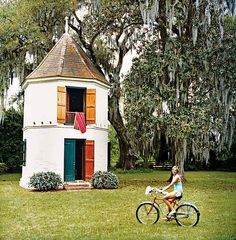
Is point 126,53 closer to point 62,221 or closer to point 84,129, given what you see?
point 84,129

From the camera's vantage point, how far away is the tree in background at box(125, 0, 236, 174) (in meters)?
16.4

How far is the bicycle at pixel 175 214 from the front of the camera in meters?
7.98

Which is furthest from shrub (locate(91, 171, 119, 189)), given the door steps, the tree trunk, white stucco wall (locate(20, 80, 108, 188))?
the tree trunk

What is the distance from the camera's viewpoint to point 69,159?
52.7 ft

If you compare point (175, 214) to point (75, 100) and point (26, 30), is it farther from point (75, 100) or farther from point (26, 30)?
point (26, 30)

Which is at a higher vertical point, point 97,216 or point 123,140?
point 123,140

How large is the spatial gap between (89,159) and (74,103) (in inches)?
91.7

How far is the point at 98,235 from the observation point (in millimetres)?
7492

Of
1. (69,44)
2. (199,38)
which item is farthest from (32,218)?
(199,38)

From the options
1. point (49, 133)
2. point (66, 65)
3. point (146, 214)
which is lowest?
point (146, 214)

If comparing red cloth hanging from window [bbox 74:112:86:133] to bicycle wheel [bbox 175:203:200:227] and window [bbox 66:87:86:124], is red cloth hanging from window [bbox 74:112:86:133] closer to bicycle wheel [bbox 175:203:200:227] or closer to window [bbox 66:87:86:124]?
window [bbox 66:87:86:124]

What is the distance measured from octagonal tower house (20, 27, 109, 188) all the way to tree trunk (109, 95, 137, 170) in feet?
20.4

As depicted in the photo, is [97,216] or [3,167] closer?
[97,216]

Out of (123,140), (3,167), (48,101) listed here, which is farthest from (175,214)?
(3,167)
